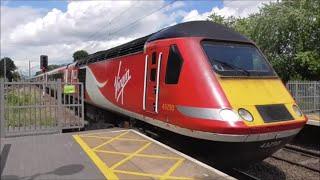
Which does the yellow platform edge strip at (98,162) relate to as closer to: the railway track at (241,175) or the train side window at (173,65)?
the train side window at (173,65)

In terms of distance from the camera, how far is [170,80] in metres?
9.71

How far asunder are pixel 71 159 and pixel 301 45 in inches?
850

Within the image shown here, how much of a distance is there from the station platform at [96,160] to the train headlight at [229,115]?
986 mm

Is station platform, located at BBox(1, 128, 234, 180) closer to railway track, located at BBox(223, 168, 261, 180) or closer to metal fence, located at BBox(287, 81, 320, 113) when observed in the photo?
railway track, located at BBox(223, 168, 261, 180)

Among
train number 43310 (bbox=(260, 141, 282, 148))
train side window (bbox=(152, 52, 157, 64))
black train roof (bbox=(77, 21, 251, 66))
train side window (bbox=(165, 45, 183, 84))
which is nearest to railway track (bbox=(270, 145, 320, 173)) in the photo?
train number 43310 (bbox=(260, 141, 282, 148))

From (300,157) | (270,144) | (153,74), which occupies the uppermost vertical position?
(153,74)

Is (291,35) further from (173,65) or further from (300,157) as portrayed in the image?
(173,65)

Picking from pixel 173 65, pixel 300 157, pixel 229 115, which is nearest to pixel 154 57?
pixel 173 65

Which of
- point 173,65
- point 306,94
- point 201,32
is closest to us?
point 173,65

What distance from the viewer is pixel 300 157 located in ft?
44.5

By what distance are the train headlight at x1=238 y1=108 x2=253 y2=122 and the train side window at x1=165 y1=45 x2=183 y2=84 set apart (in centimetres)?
169

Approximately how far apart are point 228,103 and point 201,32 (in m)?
2.08

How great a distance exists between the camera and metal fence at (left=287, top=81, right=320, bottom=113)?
60.0 feet

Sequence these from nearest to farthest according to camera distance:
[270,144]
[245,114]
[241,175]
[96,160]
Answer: [96,160], [245,114], [270,144], [241,175]
